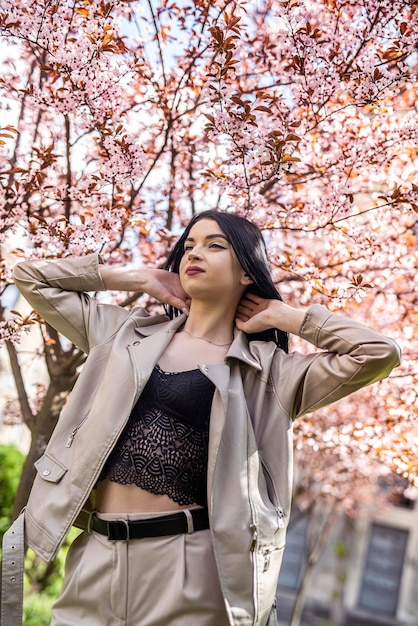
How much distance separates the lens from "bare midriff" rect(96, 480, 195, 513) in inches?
78.6

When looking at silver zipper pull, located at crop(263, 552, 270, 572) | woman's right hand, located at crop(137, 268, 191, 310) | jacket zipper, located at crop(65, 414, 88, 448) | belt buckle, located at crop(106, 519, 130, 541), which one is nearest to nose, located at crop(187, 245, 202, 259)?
woman's right hand, located at crop(137, 268, 191, 310)

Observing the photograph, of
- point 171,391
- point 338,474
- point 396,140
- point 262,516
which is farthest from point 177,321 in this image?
point 338,474

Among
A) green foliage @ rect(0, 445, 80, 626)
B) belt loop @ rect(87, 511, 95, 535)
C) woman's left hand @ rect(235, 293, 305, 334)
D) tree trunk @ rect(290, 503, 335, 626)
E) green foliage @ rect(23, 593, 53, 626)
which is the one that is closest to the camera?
belt loop @ rect(87, 511, 95, 535)

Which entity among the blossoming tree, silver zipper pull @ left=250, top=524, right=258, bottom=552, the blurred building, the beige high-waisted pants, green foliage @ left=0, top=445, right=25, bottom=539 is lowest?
the blurred building

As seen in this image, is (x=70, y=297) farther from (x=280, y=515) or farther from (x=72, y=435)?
(x=280, y=515)

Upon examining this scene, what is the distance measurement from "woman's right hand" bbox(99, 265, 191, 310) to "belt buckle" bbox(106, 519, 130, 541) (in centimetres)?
95

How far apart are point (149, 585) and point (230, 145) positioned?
207cm

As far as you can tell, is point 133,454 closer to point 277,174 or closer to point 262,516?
point 262,516

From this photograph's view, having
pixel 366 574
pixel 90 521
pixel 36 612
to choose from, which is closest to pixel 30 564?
pixel 36 612

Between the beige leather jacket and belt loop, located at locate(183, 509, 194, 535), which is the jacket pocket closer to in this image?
the beige leather jacket

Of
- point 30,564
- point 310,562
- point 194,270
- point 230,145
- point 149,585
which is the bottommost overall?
point 310,562

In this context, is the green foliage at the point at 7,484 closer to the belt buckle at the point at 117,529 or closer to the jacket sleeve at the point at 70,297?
the jacket sleeve at the point at 70,297

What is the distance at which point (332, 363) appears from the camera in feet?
6.86

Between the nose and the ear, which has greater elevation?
the nose
